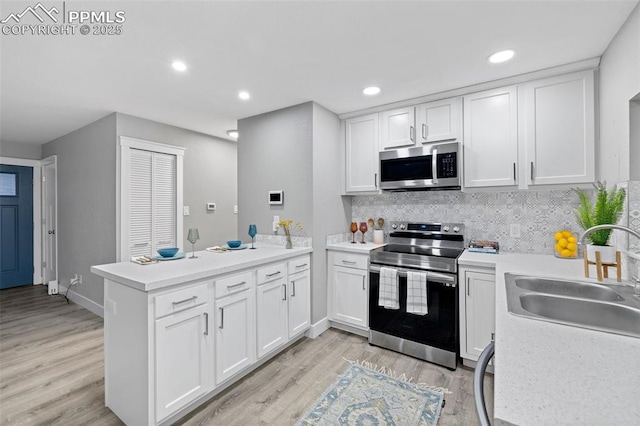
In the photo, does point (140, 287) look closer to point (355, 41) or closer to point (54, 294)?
point (355, 41)

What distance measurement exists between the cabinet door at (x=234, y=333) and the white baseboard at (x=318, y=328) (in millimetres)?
813

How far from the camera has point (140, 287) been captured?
1.56 m

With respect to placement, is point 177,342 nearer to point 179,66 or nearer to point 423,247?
point 179,66

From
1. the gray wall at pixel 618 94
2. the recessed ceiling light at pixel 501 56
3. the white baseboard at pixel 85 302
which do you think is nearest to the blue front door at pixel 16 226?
the white baseboard at pixel 85 302

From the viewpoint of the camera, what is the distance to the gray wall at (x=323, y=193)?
295 cm

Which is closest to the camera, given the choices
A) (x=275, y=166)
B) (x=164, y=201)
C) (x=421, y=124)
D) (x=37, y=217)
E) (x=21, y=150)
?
(x=421, y=124)

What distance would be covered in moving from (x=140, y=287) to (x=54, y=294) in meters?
4.27

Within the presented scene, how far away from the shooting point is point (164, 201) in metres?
3.71

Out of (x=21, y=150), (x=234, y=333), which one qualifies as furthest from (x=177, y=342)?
(x=21, y=150)

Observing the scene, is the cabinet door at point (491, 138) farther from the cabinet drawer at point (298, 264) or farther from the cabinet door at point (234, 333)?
the cabinet door at point (234, 333)

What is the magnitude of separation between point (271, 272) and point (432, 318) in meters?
1.43

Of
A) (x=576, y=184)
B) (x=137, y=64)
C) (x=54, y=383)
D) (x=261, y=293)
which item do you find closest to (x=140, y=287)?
(x=261, y=293)

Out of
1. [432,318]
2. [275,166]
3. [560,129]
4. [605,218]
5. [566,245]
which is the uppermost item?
[560,129]

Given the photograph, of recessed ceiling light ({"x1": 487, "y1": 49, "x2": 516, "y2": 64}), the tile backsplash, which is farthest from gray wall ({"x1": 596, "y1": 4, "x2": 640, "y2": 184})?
recessed ceiling light ({"x1": 487, "y1": 49, "x2": 516, "y2": 64})
